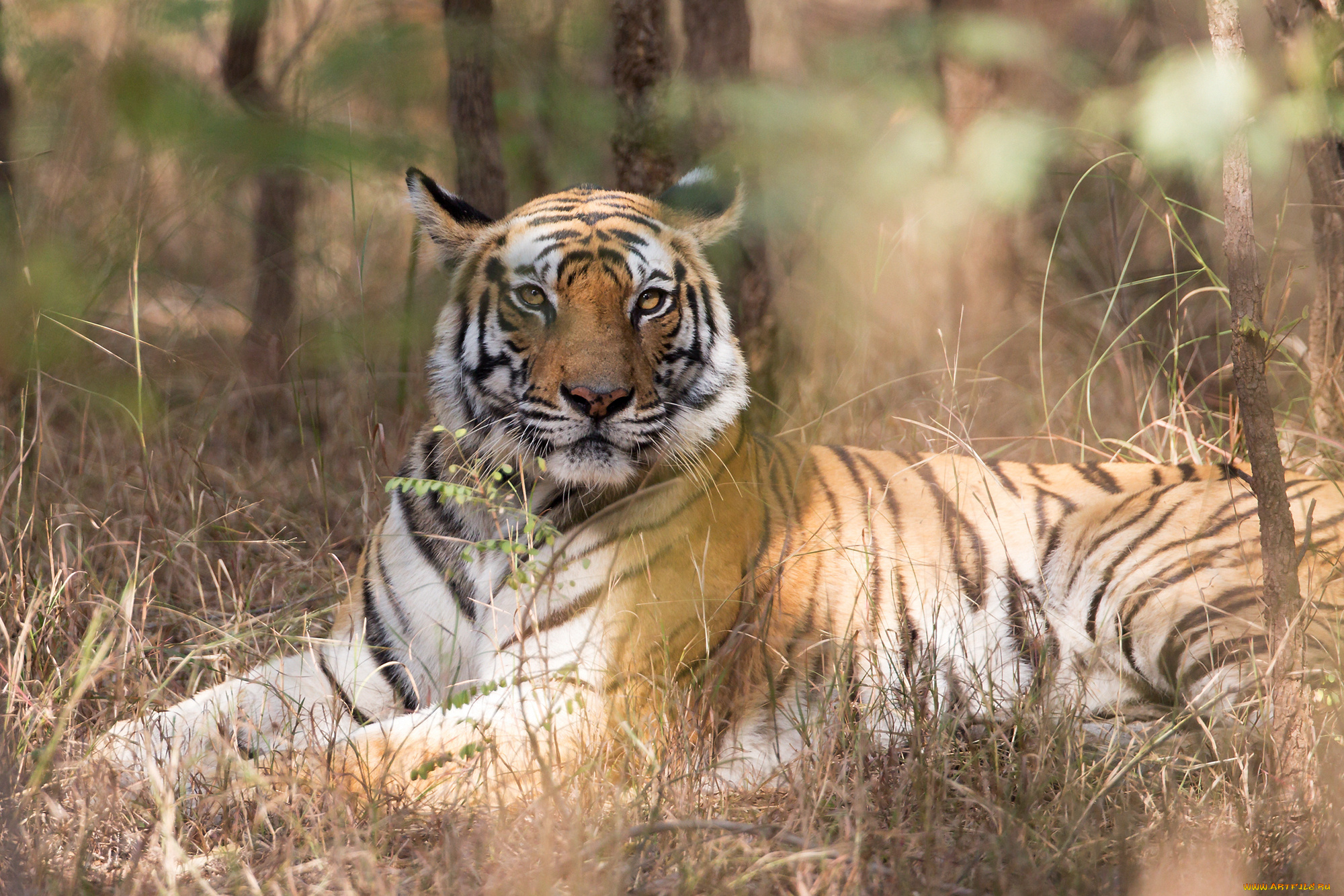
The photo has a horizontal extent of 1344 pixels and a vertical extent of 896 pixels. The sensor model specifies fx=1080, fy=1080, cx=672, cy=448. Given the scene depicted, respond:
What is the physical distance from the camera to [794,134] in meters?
3.96

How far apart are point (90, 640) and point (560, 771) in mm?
993

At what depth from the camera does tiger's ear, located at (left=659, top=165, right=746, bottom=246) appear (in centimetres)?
288

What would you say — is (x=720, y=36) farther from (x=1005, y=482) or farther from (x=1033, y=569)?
(x=1033, y=569)

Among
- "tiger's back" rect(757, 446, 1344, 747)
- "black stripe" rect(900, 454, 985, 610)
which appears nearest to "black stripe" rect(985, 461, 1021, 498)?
"tiger's back" rect(757, 446, 1344, 747)

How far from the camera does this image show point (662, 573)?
101 inches

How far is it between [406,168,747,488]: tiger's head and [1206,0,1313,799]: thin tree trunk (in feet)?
3.72

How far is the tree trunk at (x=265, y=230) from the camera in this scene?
5.16 metres

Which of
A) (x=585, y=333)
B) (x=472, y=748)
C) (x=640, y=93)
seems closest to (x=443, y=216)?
(x=585, y=333)

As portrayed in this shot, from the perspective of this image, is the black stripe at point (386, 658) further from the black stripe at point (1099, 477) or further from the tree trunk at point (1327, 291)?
the tree trunk at point (1327, 291)

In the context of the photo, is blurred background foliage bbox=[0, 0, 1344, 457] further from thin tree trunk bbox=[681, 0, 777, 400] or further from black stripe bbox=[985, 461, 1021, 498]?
black stripe bbox=[985, 461, 1021, 498]

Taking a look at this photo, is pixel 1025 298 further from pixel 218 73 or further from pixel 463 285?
pixel 218 73

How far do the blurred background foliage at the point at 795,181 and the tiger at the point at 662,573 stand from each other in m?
0.49

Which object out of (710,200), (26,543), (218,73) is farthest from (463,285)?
(218,73)

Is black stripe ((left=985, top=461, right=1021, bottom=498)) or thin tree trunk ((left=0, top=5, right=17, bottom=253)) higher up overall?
thin tree trunk ((left=0, top=5, right=17, bottom=253))
